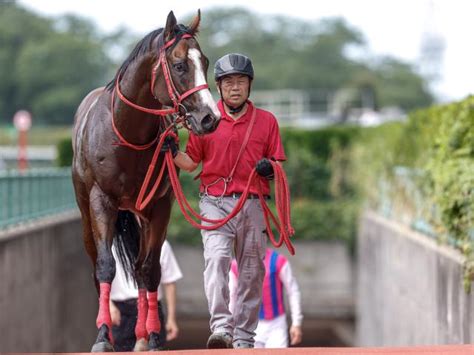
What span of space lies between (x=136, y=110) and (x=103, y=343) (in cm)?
150

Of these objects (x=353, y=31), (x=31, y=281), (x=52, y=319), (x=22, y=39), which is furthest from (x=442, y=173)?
(x=353, y=31)

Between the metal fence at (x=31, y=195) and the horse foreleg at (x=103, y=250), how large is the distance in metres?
6.59

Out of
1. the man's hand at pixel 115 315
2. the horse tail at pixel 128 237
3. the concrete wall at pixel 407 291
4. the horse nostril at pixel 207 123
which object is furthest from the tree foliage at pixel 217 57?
the horse nostril at pixel 207 123

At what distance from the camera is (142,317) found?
7555mm

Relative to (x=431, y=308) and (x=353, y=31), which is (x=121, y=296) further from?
(x=353, y=31)

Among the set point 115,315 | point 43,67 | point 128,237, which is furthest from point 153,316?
point 43,67

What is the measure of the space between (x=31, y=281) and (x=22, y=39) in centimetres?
7684

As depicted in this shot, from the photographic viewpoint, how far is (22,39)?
8906 cm

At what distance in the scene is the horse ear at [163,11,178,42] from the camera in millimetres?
6906

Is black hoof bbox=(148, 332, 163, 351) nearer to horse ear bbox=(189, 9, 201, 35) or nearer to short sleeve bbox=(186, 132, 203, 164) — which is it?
short sleeve bbox=(186, 132, 203, 164)

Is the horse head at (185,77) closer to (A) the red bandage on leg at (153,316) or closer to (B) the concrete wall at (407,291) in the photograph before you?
(A) the red bandage on leg at (153,316)

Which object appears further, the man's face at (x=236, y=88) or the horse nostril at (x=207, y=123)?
the man's face at (x=236, y=88)

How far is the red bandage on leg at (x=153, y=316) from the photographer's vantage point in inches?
298

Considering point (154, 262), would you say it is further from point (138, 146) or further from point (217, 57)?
point (217, 57)
